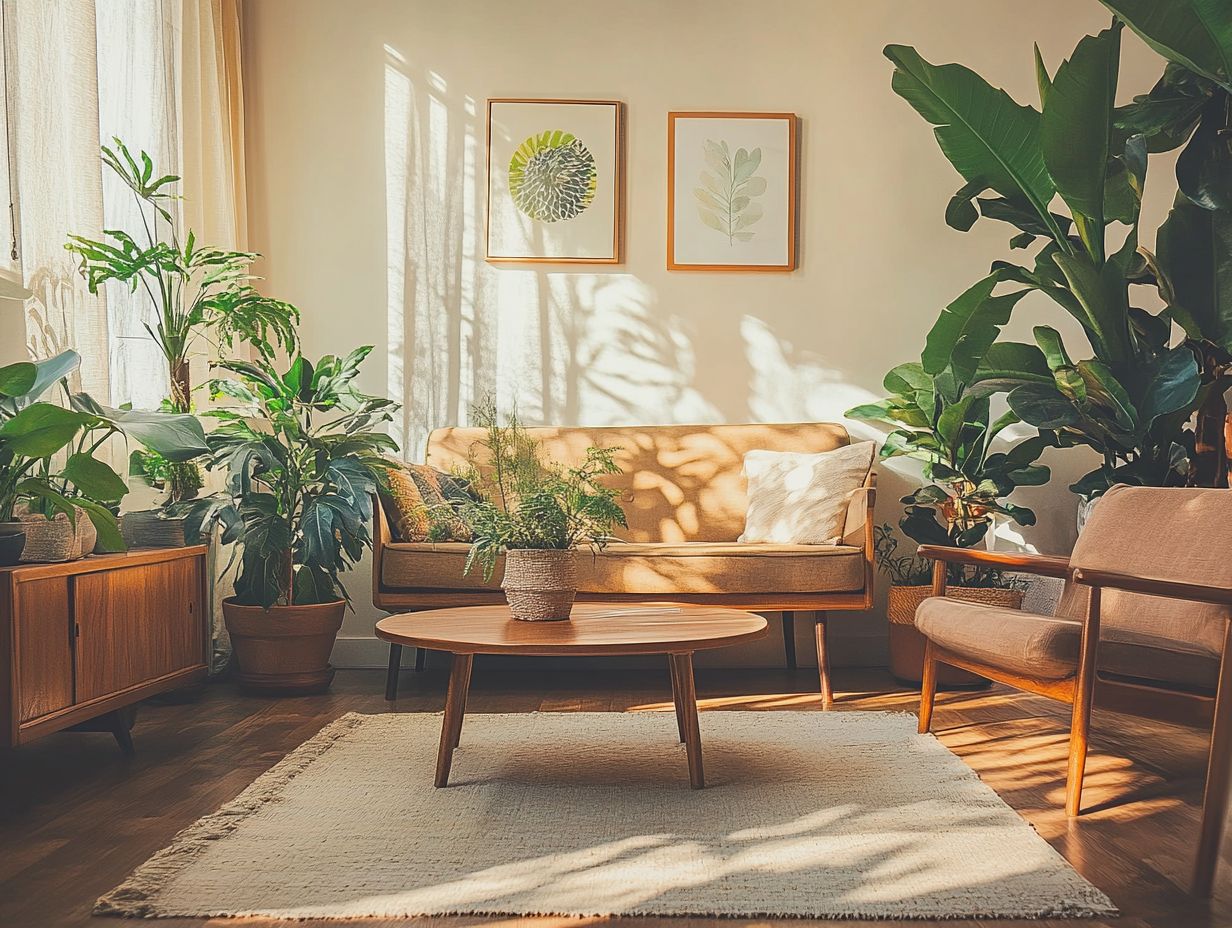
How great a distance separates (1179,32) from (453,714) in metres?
2.58

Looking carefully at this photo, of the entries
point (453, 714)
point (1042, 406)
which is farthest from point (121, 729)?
point (1042, 406)

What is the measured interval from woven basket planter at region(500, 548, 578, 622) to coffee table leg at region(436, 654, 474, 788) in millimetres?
221

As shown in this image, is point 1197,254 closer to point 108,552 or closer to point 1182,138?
point 1182,138

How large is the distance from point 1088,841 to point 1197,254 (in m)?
1.84

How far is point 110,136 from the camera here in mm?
3520

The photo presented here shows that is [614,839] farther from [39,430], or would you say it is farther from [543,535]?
[39,430]

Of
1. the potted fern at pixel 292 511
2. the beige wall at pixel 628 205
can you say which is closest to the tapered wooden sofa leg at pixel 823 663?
the beige wall at pixel 628 205

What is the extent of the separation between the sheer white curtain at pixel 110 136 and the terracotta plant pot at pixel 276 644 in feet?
2.71

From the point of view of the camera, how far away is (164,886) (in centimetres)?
184

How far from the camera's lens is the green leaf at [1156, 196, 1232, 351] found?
3074 millimetres

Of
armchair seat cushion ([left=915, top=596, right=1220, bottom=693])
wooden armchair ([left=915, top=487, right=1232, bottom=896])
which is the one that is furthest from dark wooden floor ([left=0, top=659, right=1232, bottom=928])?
armchair seat cushion ([left=915, top=596, right=1220, bottom=693])

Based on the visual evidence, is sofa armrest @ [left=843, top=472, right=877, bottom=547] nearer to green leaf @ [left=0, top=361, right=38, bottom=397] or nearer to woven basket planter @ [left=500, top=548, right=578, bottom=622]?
woven basket planter @ [left=500, top=548, right=578, bottom=622]

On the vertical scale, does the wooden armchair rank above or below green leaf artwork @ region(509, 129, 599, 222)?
below

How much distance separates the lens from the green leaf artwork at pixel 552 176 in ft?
14.7
